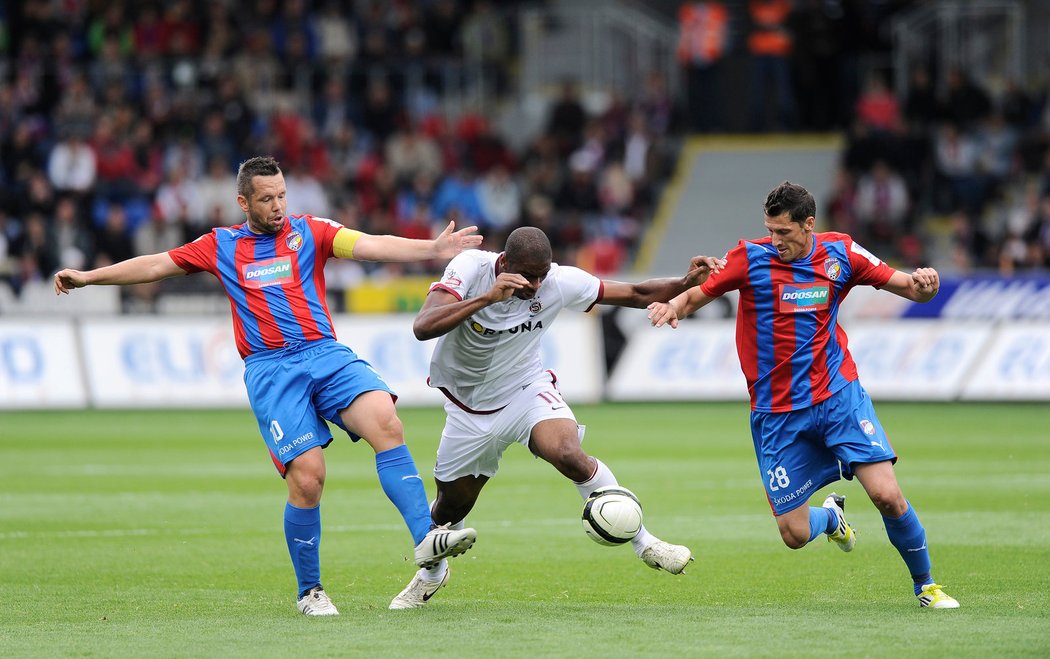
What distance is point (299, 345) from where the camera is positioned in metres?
8.18

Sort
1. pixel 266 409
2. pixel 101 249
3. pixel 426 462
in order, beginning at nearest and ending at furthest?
pixel 266 409, pixel 426 462, pixel 101 249

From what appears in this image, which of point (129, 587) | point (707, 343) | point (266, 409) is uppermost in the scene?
point (266, 409)

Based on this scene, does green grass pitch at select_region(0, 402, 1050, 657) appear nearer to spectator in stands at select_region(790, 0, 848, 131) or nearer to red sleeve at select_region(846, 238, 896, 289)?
red sleeve at select_region(846, 238, 896, 289)

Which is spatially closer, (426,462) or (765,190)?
(426,462)

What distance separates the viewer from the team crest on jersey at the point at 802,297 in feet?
27.1

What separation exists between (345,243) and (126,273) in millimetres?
1167

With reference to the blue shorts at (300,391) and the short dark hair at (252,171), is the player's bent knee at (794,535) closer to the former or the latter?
the blue shorts at (300,391)

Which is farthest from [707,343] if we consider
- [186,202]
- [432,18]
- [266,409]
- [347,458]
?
[266,409]

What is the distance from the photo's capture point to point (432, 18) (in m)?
29.7

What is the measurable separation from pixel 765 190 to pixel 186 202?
10.4m

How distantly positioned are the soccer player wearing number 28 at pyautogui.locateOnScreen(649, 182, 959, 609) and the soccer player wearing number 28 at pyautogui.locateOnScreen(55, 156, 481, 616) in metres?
1.53

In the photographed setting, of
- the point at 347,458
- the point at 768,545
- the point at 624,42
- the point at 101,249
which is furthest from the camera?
the point at 624,42

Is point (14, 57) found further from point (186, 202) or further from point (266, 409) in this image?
point (266, 409)

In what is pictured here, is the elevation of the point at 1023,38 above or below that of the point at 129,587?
above
